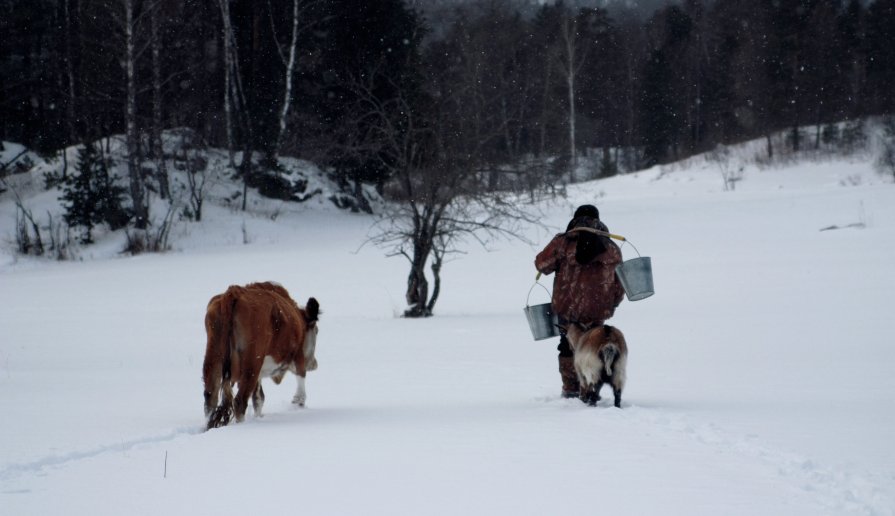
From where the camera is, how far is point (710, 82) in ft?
199

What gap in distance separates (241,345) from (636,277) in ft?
12.2

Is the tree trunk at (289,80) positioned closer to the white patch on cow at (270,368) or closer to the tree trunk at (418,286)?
the tree trunk at (418,286)

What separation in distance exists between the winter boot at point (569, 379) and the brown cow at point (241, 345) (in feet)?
9.23

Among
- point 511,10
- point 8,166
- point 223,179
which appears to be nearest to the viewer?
point 8,166

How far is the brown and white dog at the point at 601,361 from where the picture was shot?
24.9 ft

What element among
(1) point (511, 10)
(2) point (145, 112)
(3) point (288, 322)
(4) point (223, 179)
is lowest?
(3) point (288, 322)

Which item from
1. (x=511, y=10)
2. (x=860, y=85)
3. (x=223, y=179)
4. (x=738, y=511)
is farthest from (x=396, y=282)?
(x=511, y=10)

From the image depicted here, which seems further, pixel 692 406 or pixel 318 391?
pixel 318 391

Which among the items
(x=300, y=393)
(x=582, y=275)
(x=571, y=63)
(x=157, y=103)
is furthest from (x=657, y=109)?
(x=300, y=393)

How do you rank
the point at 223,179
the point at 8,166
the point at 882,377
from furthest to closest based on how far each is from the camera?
the point at 223,179 → the point at 8,166 → the point at 882,377

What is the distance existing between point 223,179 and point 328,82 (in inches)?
254

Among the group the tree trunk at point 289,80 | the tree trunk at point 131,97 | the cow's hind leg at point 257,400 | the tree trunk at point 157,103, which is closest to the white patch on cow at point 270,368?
the cow's hind leg at point 257,400

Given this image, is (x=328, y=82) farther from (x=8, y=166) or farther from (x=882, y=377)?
(x=882, y=377)

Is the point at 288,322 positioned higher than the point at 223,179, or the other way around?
the point at 223,179
